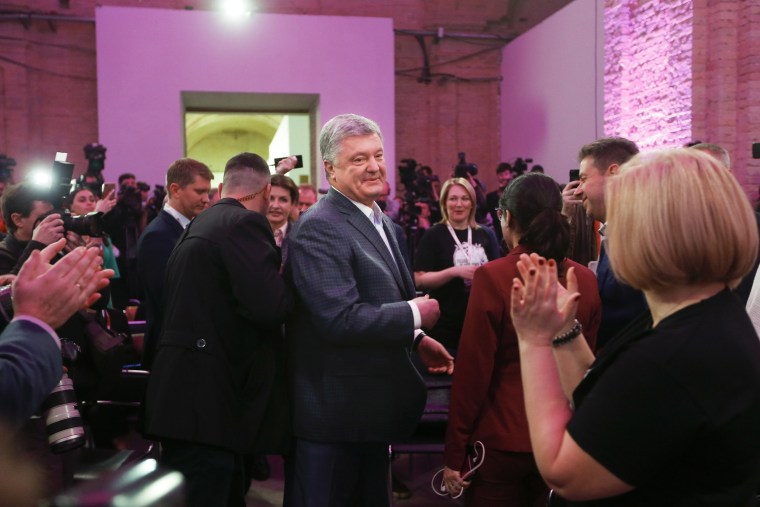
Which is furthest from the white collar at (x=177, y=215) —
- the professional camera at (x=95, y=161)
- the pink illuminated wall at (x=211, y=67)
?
the pink illuminated wall at (x=211, y=67)

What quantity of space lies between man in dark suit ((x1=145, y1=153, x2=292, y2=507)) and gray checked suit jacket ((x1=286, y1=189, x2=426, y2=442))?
0.16 m

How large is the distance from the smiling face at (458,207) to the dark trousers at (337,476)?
236 centimetres

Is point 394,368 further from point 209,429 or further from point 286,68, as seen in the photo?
point 286,68

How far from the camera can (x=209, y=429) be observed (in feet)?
7.43

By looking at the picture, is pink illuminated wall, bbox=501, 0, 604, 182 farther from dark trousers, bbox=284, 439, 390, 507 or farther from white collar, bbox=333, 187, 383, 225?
dark trousers, bbox=284, 439, 390, 507

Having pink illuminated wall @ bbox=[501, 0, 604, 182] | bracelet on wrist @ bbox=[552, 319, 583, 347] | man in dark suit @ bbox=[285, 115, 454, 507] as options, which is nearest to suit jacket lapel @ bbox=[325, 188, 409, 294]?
man in dark suit @ bbox=[285, 115, 454, 507]

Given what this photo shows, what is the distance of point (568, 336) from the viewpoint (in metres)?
1.42

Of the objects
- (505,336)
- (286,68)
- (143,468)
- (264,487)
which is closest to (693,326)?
(143,468)

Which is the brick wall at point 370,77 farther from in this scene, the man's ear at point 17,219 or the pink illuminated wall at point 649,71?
the man's ear at point 17,219

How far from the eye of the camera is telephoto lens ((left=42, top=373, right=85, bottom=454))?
1917mm

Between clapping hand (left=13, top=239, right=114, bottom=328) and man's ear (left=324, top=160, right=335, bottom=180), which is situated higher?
man's ear (left=324, top=160, right=335, bottom=180)

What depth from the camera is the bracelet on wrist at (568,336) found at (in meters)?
1.41

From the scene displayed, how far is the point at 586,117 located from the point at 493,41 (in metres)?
4.10

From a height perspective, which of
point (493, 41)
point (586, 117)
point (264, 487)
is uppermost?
point (493, 41)
